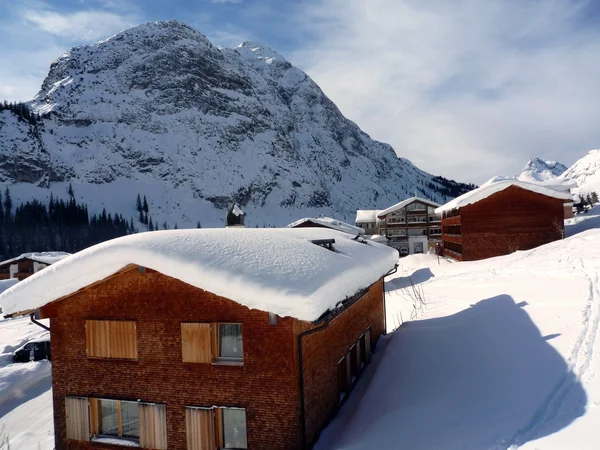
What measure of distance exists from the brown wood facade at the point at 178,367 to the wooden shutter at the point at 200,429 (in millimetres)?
20

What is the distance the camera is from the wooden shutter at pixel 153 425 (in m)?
9.09

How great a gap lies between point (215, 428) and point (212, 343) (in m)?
1.74

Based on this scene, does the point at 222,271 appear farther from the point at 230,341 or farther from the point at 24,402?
the point at 24,402

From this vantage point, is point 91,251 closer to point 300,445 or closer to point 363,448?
point 300,445

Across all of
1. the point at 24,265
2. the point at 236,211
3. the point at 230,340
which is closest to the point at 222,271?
the point at 230,340

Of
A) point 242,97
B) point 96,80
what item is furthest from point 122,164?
point 242,97

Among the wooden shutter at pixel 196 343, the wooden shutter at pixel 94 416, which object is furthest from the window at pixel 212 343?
the wooden shutter at pixel 94 416

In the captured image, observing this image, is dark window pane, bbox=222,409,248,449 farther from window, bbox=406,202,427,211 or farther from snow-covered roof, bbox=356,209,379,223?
snow-covered roof, bbox=356,209,379,223

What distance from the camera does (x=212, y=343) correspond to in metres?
8.79

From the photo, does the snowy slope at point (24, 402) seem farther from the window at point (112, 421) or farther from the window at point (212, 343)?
the window at point (212, 343)

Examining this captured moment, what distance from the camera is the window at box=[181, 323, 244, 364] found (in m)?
8.76

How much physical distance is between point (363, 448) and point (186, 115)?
172393mm

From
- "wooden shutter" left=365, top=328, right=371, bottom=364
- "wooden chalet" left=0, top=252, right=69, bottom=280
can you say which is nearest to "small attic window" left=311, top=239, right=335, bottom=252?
"wooden shutter" left=365, top=328, right=371, bottom=364

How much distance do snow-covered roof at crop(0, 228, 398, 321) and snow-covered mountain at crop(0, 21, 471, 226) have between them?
5311 inches
